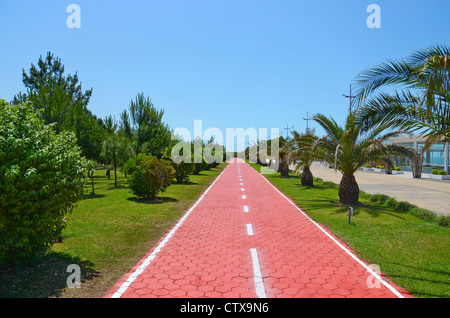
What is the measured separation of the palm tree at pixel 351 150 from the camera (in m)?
14.9

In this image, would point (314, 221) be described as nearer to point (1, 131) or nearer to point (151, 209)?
point (151, 209)

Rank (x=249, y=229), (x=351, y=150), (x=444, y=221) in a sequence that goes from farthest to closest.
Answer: (x=351, y=150) → (x=444, y=221) → (x=249, y=229)

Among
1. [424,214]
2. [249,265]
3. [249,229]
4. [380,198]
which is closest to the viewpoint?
[249,265]

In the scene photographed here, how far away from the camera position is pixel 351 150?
15484 mm

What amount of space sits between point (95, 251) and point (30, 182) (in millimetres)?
2707

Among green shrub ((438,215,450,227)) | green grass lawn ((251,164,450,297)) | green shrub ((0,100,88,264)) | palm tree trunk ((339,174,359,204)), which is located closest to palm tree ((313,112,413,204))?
palm tree trunk ((339,174,359,204))

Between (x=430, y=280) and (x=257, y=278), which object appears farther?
(x=430, y=280)

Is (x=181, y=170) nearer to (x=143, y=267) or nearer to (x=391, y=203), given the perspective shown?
(x=391, y=203)

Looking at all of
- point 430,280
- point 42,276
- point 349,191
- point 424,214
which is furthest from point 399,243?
point 42,276

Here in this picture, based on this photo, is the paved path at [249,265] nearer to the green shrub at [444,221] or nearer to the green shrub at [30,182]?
the green shrub at [30,182]

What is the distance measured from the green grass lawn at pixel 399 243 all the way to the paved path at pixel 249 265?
1.53 ft

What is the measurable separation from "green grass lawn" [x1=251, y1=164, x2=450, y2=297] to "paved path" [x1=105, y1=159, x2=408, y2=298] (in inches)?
18.4

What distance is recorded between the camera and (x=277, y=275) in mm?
6133
